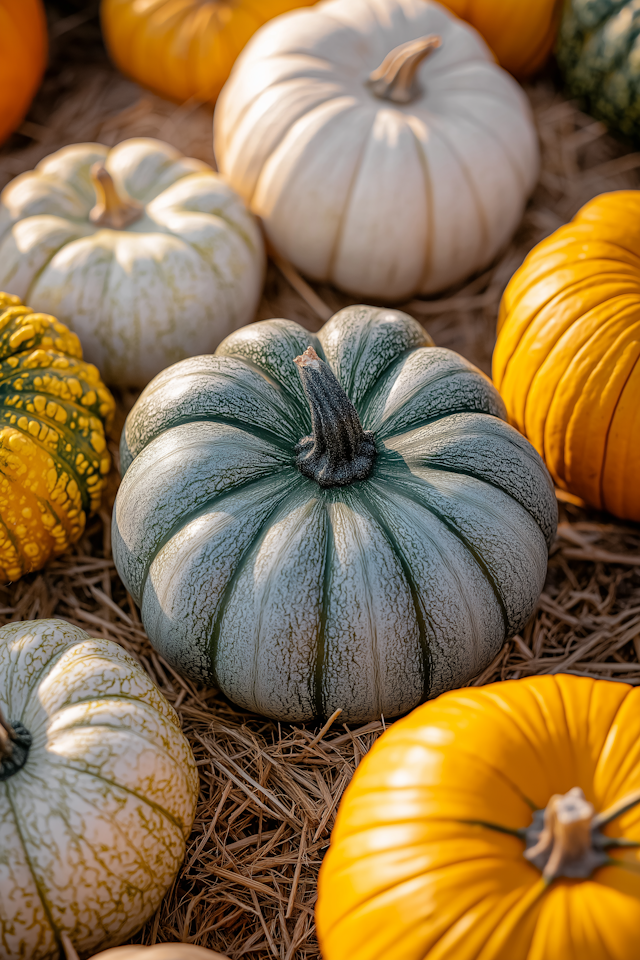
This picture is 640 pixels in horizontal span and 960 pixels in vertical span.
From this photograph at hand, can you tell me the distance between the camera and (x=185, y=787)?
1.84 metres

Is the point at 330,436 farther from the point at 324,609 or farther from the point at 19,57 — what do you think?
the point at 19,57

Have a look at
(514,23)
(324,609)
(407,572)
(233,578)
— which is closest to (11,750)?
(233,578)

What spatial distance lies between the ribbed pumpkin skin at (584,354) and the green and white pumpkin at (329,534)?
0.37 m

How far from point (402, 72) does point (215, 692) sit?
2279mm

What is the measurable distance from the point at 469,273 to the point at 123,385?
1.50 meters

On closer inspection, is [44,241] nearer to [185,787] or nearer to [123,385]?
[123,385]

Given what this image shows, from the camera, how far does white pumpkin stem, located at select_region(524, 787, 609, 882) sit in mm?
1245

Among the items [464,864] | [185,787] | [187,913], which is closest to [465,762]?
[464,864]

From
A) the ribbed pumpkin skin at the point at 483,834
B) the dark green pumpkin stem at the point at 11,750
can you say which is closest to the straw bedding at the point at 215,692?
the ribbed pumpkin skin at the point at 483,834

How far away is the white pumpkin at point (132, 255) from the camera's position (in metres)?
2.78

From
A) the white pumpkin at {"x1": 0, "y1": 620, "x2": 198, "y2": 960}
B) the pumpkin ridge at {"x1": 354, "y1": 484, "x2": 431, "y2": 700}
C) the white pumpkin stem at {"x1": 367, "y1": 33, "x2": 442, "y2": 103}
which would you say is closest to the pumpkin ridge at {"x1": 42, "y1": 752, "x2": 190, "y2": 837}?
the white pumpkin at {"x1": 0, "y1": 620, "x2": 198, "y2": 960}

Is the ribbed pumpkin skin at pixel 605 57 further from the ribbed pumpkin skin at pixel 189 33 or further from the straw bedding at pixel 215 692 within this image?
the ribbed pumpkin skin at pixel 189 33

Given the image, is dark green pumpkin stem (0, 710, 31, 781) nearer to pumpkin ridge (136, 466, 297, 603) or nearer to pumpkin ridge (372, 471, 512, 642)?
pumpkin ridge (136, 466, 297, 603)

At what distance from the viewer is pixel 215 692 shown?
2.33 m
